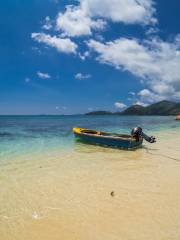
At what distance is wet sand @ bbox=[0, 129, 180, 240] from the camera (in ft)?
14.9

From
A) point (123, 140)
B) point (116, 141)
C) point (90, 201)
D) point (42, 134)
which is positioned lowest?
point (90, 201)

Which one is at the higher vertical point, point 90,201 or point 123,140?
point 123,140

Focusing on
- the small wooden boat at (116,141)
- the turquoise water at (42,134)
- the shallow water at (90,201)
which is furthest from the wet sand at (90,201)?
the turquoise water at (42,134)

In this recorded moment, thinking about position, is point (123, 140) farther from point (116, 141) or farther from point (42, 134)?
point (42, 134)

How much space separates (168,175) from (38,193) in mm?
4751

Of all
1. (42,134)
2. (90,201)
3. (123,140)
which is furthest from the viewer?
→ (42,134)

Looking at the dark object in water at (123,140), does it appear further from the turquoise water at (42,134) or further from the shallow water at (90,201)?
the shallow water at (90,201)

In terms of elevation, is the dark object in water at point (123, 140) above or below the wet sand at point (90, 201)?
above

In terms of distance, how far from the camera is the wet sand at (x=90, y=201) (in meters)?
4.53

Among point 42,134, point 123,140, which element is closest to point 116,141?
point 123,140

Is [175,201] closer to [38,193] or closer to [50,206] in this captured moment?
[50,206]

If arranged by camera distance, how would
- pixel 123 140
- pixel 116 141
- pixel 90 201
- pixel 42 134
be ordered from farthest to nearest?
pixel 42 134, pixel 116 141, pixel 123 140, pixel 90 201

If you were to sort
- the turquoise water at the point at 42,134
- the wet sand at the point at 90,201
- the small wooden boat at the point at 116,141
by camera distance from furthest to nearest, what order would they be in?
the turquoise water at the point at 42,134, the small wooden boat at the point at 116,141, the wet sand at the point at 90,201

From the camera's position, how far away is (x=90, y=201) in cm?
603
